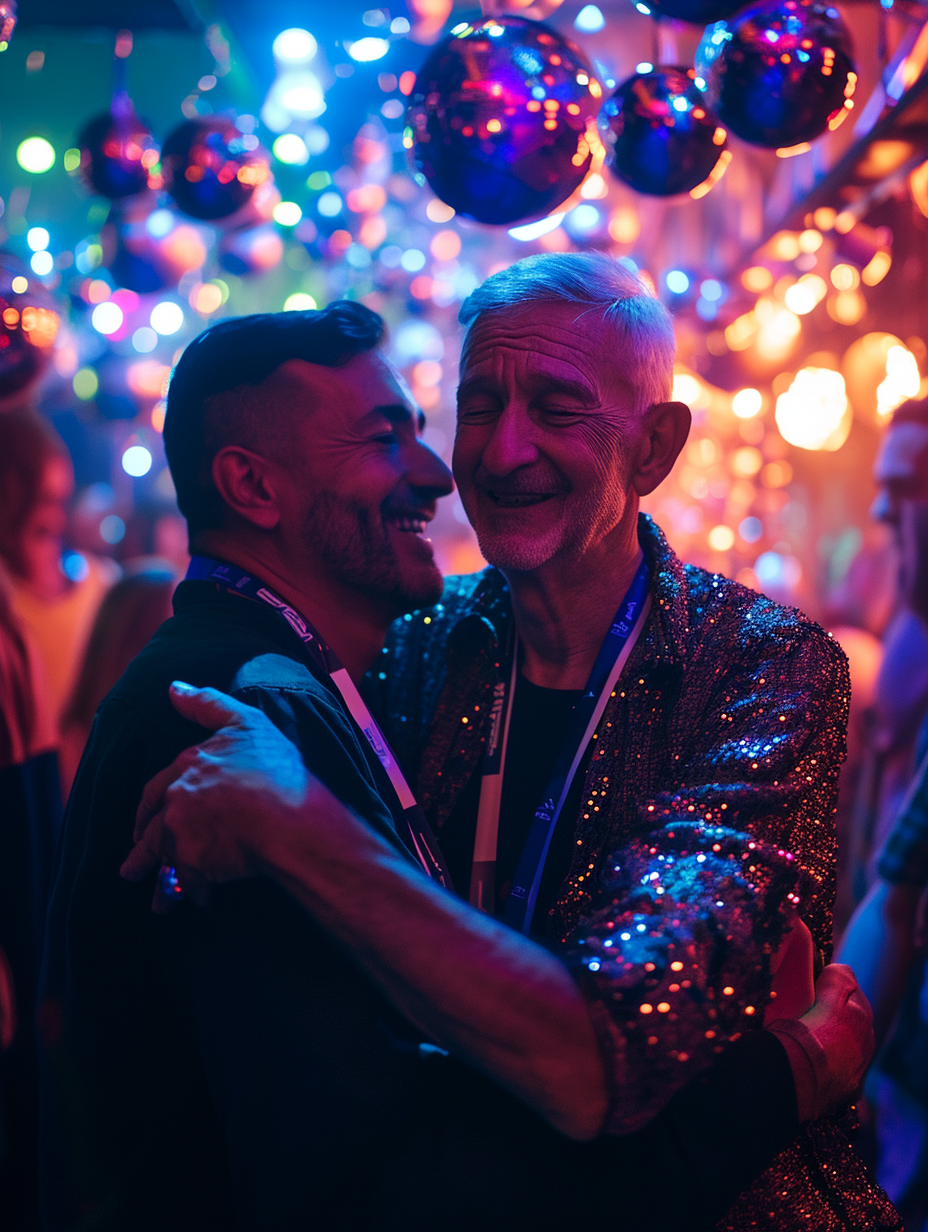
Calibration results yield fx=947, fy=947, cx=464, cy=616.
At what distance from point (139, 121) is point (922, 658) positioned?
2.72 metres

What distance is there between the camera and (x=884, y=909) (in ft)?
7.37

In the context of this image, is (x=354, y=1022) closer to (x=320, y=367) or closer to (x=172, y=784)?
(x=172, y=784)

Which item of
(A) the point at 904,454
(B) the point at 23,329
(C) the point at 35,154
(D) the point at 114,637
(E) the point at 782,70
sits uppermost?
(C) the point at 35,154

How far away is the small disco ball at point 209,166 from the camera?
7.51 feet

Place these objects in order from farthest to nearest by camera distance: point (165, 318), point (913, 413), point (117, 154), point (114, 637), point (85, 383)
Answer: point (85, 383)
point (165, 318)
point (114, 637)
point (913, 413)
point (117, 154)

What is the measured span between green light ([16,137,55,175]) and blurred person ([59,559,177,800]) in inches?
79.8

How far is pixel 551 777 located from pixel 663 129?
1.24m

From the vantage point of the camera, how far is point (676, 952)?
1010 mm

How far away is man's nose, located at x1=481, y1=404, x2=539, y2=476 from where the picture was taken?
5.00ft

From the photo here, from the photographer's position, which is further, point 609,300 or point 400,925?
point 609,300

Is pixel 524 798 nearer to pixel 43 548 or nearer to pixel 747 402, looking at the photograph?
pixel 43 548

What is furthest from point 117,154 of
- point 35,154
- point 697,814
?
point 697,814

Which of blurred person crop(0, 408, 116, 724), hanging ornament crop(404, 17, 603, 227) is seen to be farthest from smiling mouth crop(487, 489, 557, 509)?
blurred person crop(0, 408, 116, 724)

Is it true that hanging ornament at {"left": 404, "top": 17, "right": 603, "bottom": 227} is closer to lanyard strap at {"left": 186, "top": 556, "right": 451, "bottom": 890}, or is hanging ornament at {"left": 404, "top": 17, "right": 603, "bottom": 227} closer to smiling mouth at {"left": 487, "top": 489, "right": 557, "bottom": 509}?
smiling mouth at {"left": 487, "top": 489, "right": 557, "bottom": 509}
